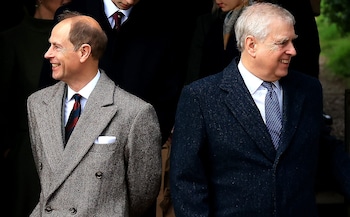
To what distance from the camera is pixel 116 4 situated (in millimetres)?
5996

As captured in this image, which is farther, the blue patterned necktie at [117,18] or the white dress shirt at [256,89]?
the blue patterned necktie at [117,18]

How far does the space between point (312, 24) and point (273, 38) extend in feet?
5.77

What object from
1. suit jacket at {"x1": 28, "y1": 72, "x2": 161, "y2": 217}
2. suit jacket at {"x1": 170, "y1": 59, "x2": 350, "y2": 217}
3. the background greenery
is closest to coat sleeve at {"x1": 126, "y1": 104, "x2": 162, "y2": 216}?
suit jacket at {"x1": 28, "y1": 72, "x2": 161, "y2": 217}

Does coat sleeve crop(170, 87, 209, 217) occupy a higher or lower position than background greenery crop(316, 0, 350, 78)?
higher

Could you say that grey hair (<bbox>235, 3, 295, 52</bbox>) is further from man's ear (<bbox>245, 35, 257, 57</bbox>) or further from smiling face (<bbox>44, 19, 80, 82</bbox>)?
smiling face (<bbox>44, 19, 80, 82</bbox>)

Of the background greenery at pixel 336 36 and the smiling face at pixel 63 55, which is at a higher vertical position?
the smiling face at pixel 63 55

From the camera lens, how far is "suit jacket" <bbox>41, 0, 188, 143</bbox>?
6.02m

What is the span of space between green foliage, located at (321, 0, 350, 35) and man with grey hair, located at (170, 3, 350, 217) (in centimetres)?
1002

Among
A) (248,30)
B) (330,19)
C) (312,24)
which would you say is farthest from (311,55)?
(330,19)

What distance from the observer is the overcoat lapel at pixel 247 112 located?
5070 millimetres

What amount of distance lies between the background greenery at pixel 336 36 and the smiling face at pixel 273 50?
1004 centimetres

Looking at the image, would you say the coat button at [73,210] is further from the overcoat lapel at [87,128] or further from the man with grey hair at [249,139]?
the man with grey hair at [249,139]

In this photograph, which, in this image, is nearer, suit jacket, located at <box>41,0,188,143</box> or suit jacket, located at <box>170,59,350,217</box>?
suit jacket, located at <box>170,59,350,217</box>

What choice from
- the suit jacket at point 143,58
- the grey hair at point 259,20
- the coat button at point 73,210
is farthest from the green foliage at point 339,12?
the coat button at point 73,210
